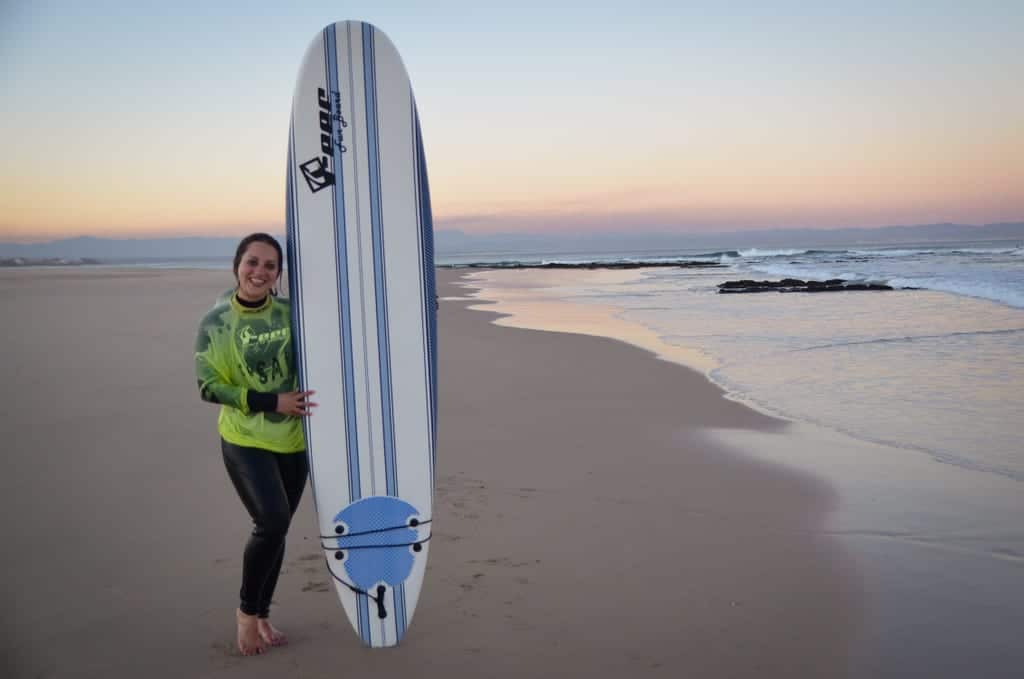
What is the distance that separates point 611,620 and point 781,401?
413 centimetres

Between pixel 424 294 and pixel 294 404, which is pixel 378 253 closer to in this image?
pixel 424 294

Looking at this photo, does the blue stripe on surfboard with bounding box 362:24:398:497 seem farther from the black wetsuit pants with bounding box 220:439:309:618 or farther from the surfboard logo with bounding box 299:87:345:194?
the black wetsuit pants with bounding box 220:439:309:618

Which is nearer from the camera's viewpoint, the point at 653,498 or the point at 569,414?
the point at 653,498

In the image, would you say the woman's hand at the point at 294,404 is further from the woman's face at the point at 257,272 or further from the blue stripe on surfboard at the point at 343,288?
the woman's face at the point at 257,272

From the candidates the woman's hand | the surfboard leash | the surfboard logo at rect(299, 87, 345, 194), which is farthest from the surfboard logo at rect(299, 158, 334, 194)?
the surfboard leash

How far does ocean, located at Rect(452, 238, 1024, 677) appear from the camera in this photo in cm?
277

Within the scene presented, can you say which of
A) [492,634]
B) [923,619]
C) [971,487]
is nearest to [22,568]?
[492,634]

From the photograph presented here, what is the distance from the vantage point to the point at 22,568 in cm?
322

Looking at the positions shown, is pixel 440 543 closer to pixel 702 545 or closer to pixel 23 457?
pixel 702 545

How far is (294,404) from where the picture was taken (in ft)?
8.59

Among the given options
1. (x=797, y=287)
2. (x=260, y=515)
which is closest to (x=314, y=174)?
(x=260, y=515)

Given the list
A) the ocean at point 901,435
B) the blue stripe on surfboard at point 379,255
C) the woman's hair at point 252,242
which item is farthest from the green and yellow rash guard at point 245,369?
the ocean at point 901,435

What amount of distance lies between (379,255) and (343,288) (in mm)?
188

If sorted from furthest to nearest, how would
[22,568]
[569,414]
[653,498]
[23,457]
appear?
[569,414] < [23,457] < [653,498] < [22,568]
